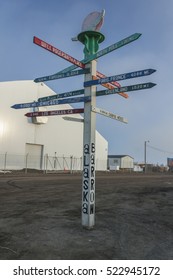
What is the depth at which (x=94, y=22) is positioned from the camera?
6945 millimetres

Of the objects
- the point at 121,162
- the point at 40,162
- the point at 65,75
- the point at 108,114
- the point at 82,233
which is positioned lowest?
the point at 82,233

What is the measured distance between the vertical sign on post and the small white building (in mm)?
29197

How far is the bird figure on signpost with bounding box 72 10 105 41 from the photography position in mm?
6938

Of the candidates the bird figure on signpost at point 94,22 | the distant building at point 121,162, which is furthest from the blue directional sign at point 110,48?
the distant building at point 121,162

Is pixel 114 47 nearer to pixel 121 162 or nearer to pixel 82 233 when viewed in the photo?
pixel 82 233

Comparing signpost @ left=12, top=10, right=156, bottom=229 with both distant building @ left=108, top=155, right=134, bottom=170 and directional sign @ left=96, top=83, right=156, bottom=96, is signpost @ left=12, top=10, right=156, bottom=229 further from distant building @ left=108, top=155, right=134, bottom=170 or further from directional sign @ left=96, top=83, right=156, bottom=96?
distant building @ left=108, top=155, right=134, bottom=170

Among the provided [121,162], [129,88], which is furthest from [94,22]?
[121,162]

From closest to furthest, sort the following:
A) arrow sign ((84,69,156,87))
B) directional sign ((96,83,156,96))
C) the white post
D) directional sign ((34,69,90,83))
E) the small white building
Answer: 1. arrow sign ((84,69,156,87))
2. directional sign ((96,83,156,96))
3. the white post
4. directional sign ((34,69,90,83))
5. the small white building

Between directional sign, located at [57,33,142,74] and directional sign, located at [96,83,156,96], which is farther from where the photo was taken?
directional sign, located at [57,33,142,74]

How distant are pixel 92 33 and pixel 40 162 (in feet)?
112

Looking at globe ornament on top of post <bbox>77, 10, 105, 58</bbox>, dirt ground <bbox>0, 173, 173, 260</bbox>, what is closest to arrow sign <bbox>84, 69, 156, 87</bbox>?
globe ornament on top of post <bbox>77, 10, 105, 58</bbox>

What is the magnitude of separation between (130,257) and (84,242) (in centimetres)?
98

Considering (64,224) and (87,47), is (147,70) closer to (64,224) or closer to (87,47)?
(87,47)

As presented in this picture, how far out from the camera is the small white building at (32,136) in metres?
35.0
